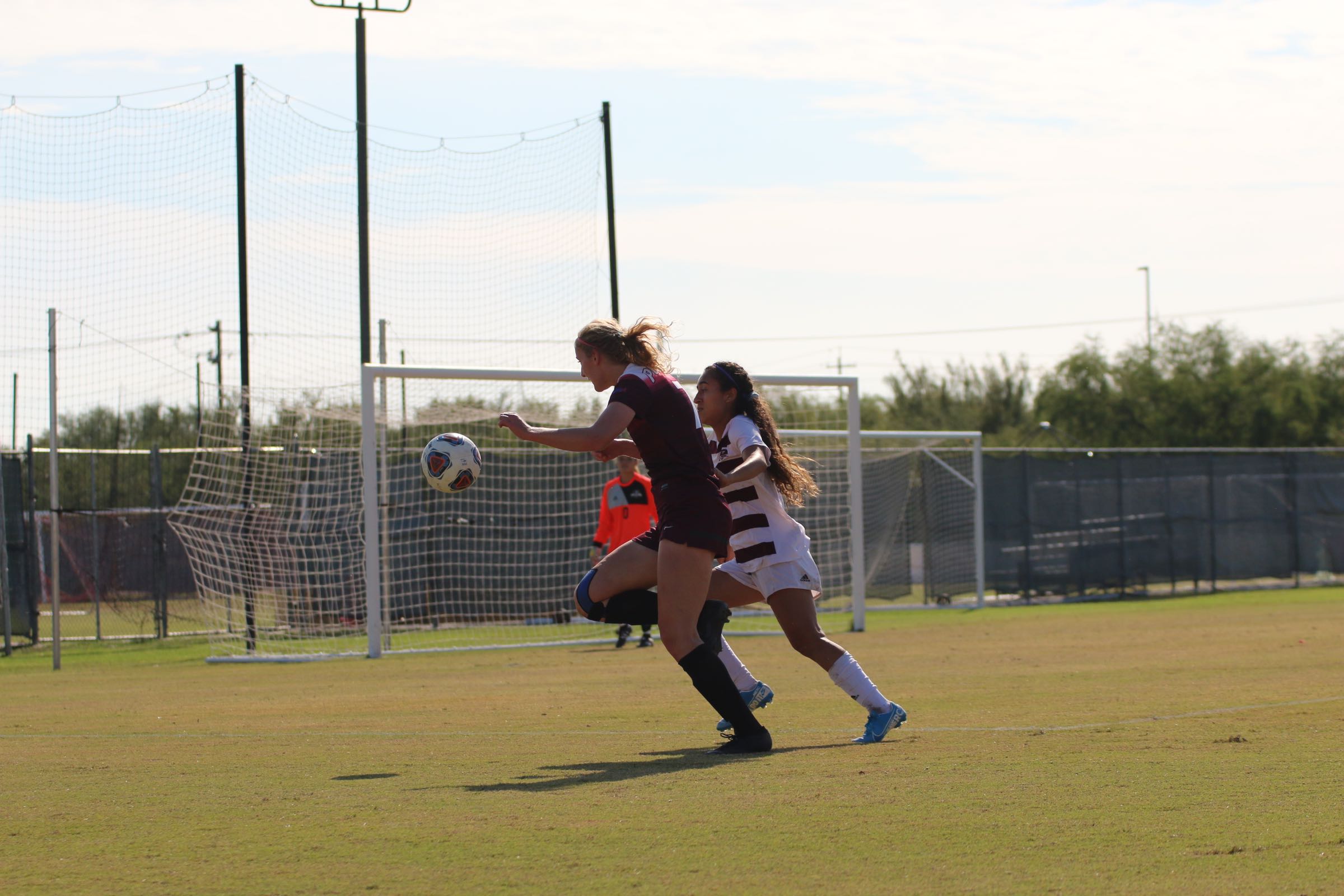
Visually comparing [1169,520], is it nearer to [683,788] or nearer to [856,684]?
[856,684]

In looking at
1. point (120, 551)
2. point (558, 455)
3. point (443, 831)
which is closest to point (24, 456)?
point (120, 551)

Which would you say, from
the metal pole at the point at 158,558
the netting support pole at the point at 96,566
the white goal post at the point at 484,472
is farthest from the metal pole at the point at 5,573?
the white goal post at the point at 484,472

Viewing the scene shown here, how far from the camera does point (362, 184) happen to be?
17781mm

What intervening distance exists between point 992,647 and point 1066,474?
11039 millimetres

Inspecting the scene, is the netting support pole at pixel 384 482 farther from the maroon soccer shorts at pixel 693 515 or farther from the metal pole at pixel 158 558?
the maroon soccer shorts at pixel 693 515

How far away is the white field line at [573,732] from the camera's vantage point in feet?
23.5

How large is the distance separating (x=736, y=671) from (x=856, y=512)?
33.5 ft

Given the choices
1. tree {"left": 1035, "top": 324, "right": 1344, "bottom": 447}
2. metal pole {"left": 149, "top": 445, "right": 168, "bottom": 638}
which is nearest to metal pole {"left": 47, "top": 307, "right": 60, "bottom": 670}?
metal pole {"left": 149, "top": 445, "right": 168, "bottom": 638}

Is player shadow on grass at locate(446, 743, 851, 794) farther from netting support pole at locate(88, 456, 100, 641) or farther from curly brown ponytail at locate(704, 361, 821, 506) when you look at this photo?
netting support pole at locate(88, 456, 100, 641)

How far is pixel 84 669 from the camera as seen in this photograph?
1416cm

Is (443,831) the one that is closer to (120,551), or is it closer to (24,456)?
(24,456)

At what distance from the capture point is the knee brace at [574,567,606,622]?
662 centimetres

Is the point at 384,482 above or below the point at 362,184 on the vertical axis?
below

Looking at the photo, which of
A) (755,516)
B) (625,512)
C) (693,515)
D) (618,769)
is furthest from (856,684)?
(625,512)
